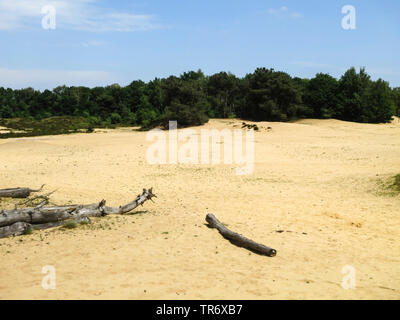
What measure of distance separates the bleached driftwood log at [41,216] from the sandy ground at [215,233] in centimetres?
35

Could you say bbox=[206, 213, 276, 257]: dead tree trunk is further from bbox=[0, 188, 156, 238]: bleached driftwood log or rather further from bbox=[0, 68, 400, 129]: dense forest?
bbox=[0, 68, 400, 129]: dense forest

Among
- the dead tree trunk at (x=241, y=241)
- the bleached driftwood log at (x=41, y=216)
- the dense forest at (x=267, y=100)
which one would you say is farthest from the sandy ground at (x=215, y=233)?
the dense forest at (x=267, y=100)

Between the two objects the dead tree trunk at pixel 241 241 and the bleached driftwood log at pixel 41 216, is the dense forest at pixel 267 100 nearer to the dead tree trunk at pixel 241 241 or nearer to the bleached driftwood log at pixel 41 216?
the bleached driftwood log at pixel 41 216

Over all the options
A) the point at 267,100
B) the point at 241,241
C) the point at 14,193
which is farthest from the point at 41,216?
the point at 267,100

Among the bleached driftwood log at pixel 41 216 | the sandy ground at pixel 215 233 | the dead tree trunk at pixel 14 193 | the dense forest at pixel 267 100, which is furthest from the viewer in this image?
the dense forest at pixel 267 100

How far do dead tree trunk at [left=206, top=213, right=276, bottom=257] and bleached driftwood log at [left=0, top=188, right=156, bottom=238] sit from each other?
10.5 ft

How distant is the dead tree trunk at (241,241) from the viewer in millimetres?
8457

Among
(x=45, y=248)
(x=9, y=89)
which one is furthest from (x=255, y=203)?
(x=9, y=89)

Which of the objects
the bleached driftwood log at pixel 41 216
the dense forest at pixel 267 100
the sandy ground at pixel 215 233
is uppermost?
the dense forest at pixel 267 100

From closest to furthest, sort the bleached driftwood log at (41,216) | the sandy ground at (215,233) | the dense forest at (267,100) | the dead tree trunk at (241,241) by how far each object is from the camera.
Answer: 1. the sandy ground at (215,233)
2. the dead tree trunk at (241,241)
3. the bleached driftwood log at (41,216)
4. the dense forest at (267,100)

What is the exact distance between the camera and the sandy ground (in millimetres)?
6801

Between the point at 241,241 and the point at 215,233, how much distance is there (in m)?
0.96

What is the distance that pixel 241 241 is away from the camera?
29.5 feet
